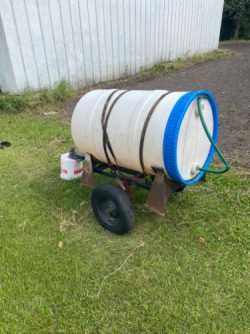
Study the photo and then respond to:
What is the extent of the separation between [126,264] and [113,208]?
0.52 m

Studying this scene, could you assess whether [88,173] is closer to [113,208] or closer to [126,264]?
[113,208]

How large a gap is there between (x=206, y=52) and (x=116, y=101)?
38.3 ft

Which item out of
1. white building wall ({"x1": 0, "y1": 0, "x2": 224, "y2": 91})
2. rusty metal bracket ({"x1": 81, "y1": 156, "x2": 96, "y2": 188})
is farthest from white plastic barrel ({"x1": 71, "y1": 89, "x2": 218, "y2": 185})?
white building wall ({"x1": 0, "y1": 0, "x2": 224, "y2": 91})

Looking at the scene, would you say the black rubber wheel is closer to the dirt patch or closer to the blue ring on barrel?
the blue ring on barrel

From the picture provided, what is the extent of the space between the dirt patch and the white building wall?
0.89 m

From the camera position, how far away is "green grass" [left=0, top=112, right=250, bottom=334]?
191cm

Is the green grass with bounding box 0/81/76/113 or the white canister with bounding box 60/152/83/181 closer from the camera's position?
the white canister with bounding box 60/152/83/181

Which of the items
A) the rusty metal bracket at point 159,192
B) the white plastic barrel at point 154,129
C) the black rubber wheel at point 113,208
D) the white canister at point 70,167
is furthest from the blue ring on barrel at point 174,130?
the white canister at point 70,167

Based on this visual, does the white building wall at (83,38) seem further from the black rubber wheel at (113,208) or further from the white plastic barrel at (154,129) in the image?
the black rubber wheel at (113,208)

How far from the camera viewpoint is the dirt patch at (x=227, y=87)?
4.08m

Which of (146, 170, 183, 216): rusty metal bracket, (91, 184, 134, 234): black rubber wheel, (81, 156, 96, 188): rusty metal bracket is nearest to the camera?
(146, 170, 183, 216): rusty metal bracket

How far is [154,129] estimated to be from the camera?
2217mm

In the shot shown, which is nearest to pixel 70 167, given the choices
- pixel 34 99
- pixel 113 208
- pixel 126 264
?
pixel 113 208

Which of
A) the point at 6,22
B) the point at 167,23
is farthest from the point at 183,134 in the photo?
the point at 167,23
